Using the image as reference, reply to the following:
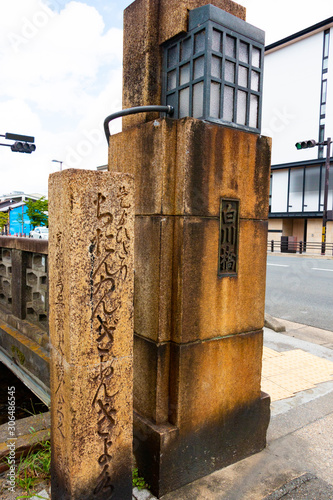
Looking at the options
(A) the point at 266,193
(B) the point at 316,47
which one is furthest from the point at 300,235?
(A) the point at 266,193

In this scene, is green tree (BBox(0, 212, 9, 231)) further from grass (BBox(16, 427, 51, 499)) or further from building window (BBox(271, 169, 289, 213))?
grass (BBox(16, 427, 51, 499))

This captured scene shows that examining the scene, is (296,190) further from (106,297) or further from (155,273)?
(106,297)

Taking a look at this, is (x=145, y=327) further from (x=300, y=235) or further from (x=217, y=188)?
(x=300, y=235)

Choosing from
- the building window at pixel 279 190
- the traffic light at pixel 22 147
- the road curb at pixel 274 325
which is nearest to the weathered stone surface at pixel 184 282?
the road curb at pixel 274 325

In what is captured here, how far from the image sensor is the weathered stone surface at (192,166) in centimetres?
241

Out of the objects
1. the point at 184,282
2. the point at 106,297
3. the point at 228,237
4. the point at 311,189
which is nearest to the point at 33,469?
the point at 106,297

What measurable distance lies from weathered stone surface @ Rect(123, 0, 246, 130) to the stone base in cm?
233

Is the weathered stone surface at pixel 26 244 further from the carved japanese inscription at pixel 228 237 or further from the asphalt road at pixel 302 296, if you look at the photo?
the asphalt road at pixel 302 296

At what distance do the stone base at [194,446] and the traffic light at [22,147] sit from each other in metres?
19.2

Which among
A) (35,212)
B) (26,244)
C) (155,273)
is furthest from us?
(35,212)

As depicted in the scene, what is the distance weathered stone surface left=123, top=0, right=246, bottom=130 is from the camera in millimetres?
2662

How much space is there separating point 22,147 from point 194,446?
64.3 ft

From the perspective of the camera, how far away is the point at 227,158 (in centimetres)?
260

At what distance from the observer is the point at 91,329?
1.92m
